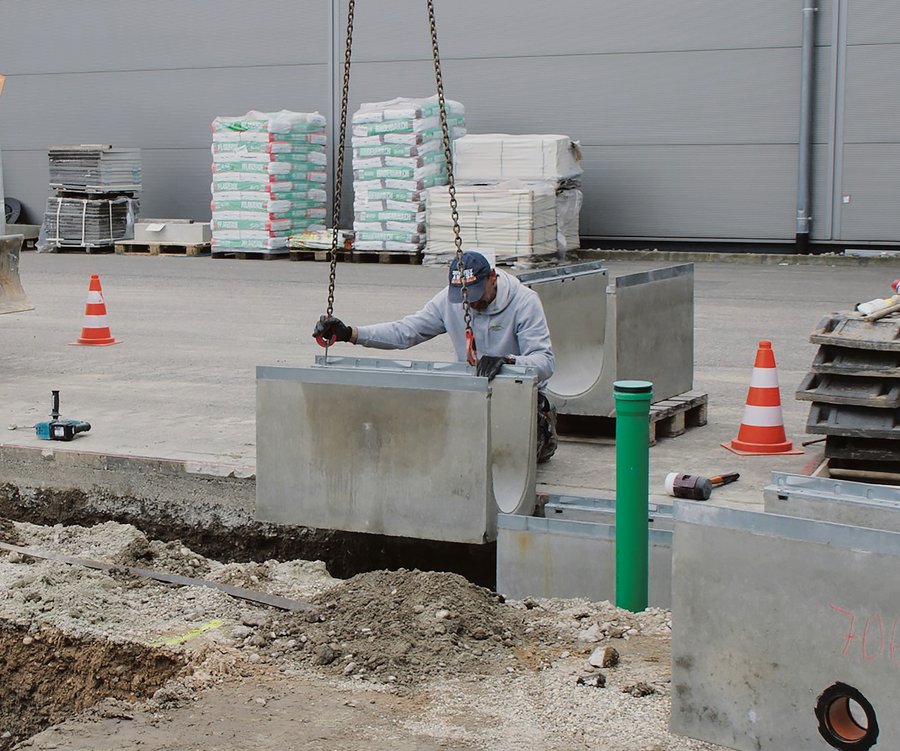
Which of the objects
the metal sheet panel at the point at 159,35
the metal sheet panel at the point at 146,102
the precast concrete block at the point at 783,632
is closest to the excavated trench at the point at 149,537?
the precast concrete block at the point at 783,632

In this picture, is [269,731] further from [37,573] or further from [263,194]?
[263,194]

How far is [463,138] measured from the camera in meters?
20.9

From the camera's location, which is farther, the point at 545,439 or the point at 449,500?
the point at 545,439

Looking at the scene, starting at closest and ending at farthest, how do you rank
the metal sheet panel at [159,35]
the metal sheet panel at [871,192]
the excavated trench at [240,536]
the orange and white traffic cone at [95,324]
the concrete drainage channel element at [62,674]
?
the concrete drainage channel element at [62,674] → the excavated trench at [240,536] → the orange and white traffic cone at [95,324] → the metal sheet panel at [871,192] → the metal sheet panel at [159,35]

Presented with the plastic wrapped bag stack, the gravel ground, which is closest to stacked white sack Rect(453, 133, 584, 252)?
the plastic wrapped bag stack

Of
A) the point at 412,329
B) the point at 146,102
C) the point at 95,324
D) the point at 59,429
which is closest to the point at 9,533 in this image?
the point at 59,429

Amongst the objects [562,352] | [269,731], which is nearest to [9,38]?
[562,352]

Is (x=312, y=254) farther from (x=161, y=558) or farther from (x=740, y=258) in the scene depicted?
(x=161, y=558)

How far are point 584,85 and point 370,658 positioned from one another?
18278 mm

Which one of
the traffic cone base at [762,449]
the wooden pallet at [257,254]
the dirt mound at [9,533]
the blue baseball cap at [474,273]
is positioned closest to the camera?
the blue baseball cap at [474,273]

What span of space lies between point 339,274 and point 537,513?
12.9 meters

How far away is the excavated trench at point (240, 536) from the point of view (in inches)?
298

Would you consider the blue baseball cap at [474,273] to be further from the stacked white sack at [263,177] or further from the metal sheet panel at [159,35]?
the metal sheet panel at [159,35]

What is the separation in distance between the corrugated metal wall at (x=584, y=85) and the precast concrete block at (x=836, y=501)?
683 inches
